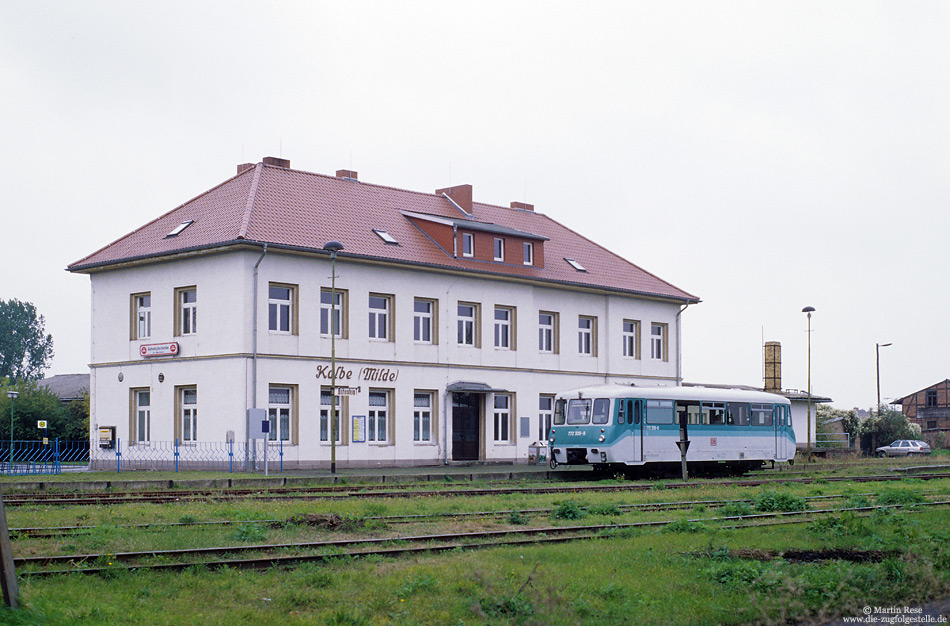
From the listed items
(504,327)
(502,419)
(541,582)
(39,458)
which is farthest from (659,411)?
(541,582)

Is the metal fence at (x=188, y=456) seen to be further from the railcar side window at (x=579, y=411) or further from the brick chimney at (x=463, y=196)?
the brick chimney at (x=463, y=196)

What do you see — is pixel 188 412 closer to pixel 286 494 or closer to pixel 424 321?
pixel 424 321

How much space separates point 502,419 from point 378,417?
6.40 m

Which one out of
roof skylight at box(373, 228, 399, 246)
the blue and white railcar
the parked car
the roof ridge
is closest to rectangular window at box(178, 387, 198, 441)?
the roof ridge

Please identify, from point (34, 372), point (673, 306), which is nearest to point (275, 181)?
point (673, 306)

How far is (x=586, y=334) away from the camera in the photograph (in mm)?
48969

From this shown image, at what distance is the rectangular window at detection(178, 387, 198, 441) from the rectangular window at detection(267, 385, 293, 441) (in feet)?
8.50

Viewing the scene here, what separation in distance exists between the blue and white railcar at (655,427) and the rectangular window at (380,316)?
7.91 m

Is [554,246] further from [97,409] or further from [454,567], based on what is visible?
[454,567]

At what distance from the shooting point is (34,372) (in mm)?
110625

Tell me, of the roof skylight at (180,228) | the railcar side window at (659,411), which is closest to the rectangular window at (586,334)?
the railcar side window at (659,411)

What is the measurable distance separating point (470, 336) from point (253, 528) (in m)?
28.7

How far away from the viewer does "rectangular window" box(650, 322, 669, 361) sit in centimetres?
5225

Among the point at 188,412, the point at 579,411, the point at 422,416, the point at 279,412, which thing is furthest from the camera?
the point at 422,416
